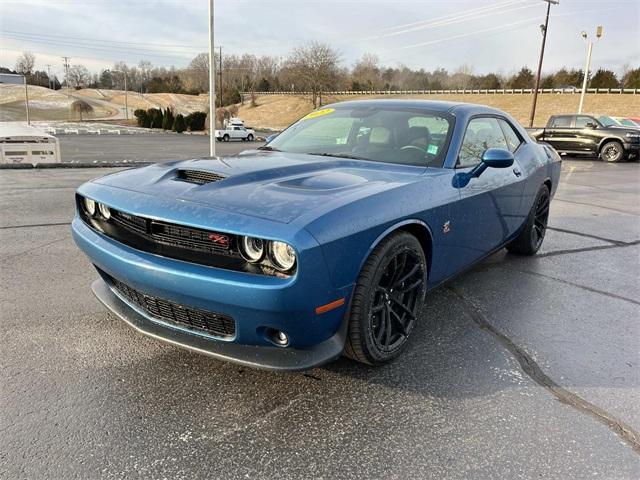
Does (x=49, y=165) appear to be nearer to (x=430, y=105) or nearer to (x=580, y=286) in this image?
(x=430, y=105)

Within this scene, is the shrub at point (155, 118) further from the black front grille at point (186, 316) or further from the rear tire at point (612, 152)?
the black front grille at point (186, 316)

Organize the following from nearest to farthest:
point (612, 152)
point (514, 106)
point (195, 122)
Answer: point (612, 152) → point (195, 122) → point (514, 106)

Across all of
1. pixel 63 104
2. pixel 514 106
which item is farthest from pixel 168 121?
pixel 63 104

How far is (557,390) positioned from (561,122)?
18959mm

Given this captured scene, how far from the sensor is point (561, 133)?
18969 mm

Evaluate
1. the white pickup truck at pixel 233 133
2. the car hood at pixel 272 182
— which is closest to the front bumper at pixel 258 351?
the car hood at pixel 272 182

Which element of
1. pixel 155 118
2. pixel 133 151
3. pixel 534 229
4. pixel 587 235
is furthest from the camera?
pixel 155 118

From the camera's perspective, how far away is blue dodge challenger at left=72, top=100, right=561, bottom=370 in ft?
6.97

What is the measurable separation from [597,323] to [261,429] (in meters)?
2.61

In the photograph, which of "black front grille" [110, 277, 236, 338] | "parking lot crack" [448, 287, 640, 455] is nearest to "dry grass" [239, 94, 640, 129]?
"parking lot crack" [448, 287, 640, 455]

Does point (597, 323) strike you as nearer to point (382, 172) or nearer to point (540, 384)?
point (540, 384)

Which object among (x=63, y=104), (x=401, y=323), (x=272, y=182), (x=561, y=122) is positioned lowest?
(x=401, y=323)

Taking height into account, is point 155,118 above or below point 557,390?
above

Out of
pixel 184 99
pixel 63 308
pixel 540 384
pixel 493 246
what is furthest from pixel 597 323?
pixel 184 99
